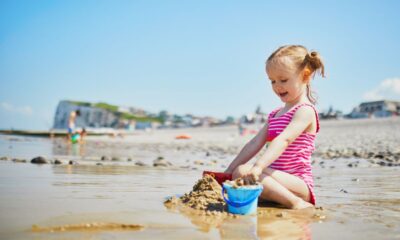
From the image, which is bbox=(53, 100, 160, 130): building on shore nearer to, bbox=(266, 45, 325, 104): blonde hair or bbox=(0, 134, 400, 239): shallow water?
bbox=(0, 134, 400, 239): shallow water

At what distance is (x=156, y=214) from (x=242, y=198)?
537 mm

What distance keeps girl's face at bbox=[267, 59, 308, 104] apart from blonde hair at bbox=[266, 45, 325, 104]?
1.5 inches

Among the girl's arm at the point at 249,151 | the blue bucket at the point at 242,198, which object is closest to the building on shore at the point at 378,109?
the girl's arm at the point at 249,151

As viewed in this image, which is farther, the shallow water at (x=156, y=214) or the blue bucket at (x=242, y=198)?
the blue bucket at (x=242, y=198)

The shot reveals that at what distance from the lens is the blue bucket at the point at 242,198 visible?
244 cm

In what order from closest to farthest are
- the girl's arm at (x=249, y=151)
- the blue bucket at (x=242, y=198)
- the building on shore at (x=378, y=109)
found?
the blue bucket at (x=242, y=198) → the girl's arm at (x=249, y=151) → the building on shore at (x=378, y=109)

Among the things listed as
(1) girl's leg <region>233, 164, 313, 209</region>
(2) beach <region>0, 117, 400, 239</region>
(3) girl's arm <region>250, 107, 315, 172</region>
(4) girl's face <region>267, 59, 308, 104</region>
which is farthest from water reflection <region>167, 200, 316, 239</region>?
(4) girl's face <region>267, 59, 308, 104</region>

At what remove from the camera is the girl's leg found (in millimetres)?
2803

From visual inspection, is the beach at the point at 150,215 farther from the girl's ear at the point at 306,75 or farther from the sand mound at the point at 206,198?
the girl's ear at the point at 306,75

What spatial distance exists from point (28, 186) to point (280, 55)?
2315 mm

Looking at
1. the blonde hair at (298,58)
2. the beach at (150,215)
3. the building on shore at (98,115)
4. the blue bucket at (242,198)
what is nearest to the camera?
the beach at (150,215)

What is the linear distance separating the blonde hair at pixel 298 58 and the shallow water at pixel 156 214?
3.52ft

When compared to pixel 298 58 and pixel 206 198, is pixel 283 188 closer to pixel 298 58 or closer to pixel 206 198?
pixel 206 198

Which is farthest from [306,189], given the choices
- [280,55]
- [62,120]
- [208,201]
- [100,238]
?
[62,120]
